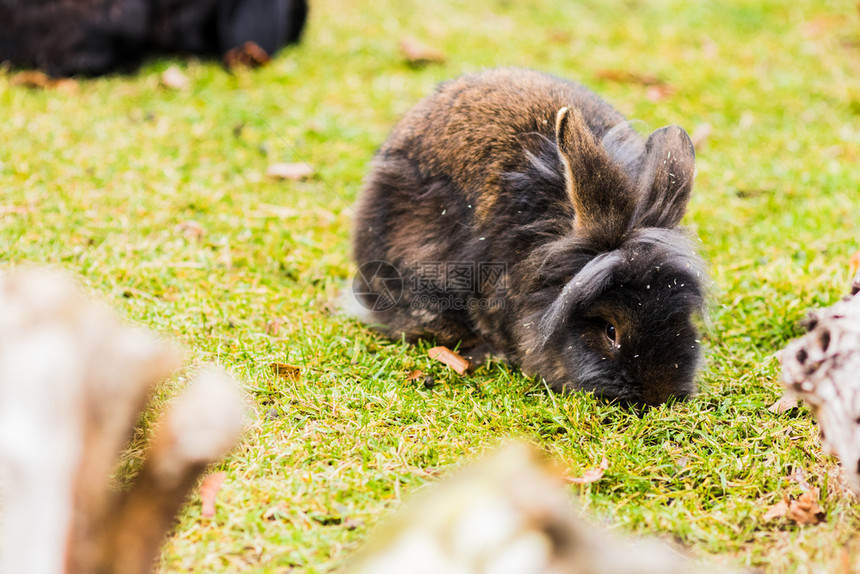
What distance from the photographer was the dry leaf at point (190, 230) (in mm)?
4512

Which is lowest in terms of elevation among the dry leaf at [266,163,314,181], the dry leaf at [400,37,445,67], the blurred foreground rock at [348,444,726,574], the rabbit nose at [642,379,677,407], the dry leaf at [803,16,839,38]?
the dry leaf at [266,163,314,181]

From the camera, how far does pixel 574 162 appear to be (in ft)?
10.4

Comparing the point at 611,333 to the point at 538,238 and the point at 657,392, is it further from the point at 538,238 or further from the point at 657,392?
the point at 538,238

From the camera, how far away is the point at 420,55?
725 centimetres

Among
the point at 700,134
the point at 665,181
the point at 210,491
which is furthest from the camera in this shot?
the point at 700,134

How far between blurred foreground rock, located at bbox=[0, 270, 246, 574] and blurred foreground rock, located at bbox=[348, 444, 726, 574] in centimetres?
52

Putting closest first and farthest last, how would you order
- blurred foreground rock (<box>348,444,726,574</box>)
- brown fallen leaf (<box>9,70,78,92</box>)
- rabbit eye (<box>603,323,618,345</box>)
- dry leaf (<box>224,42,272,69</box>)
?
1. blurred foreground rock (<box>348,444,726,574</box>)
2. rabbit eye (<box>603,323,618,345</box>)
3. brown fallen leaf (<box>9,70,78,92</box>)
4. dry leaf (<box>224,42,272,69</box>)

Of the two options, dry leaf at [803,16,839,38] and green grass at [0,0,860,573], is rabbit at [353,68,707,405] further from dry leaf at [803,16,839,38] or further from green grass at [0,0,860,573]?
dry leaf at [803,16,839,38]

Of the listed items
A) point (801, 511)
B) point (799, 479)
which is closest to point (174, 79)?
point (799, 479)

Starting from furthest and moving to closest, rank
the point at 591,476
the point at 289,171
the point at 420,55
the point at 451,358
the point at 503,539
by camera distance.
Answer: the point at 420,55
the point at 289,171
the point at 451,358
the point at 591,476
the point at 503,539

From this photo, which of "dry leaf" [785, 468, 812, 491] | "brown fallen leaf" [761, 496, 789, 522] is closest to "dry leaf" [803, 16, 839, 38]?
"dry leaf" [785, 468, 812, 491]

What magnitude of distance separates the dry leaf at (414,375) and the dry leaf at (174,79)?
13.3 ft

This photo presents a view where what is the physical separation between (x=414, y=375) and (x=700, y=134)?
3.78 m

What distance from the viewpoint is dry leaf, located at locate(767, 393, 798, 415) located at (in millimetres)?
3252
